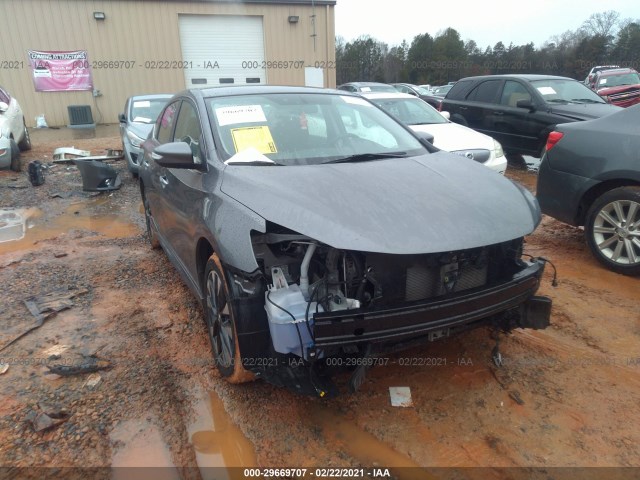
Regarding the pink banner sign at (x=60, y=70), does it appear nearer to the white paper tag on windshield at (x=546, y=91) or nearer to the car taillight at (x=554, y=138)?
the white paper tag on windshield at (x=546, y=91)

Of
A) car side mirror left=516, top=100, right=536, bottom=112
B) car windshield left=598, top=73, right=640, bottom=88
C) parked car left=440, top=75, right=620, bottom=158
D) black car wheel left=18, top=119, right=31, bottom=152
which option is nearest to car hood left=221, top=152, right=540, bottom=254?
parked car left=440, top=75, right=620, bottom=158

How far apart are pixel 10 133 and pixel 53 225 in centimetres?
397

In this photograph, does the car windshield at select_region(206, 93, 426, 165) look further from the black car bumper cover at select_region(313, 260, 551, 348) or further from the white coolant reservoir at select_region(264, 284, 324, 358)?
the black car bumper cover at select_region(313, 260, 551, 348)

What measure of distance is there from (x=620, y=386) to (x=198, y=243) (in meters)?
2.57

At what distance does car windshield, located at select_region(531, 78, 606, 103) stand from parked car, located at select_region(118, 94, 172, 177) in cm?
685

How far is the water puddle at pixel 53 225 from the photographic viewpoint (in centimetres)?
557

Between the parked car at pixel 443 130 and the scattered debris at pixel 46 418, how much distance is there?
4.29 m

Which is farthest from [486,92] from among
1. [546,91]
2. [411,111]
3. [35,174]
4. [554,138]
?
[35,174]

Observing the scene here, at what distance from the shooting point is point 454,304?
2.18m

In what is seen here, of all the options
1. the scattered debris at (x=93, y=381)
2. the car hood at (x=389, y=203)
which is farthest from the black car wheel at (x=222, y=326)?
the scattered debris at (x=93, y=381)

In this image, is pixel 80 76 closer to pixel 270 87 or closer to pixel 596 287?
pixel 270 87

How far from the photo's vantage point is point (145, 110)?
9.01 metres

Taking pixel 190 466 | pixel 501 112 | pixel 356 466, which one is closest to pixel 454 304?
pixel 356 466

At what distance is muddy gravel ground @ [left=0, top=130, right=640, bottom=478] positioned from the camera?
221cm
